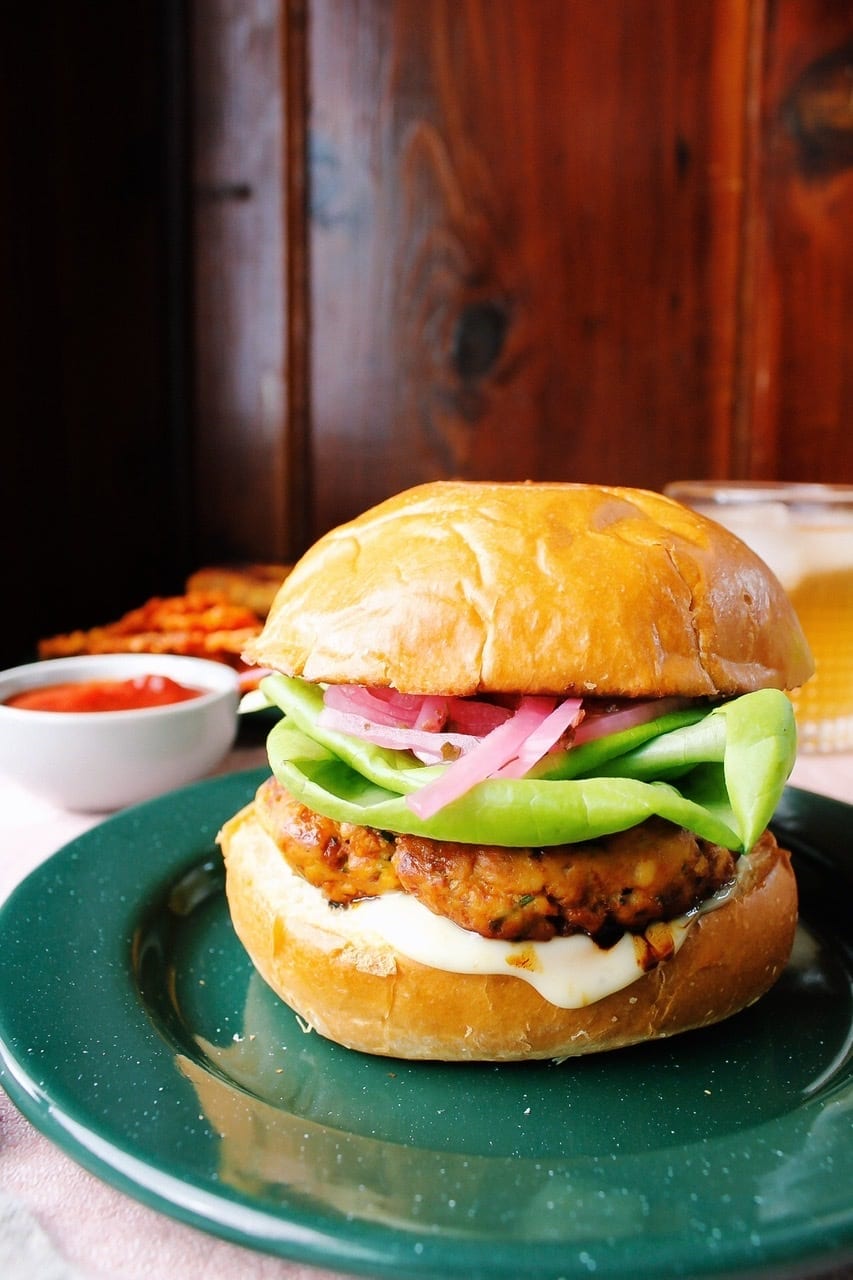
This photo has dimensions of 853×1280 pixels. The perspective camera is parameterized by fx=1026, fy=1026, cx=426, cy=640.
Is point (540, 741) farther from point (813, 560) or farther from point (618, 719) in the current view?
point (813, 560)

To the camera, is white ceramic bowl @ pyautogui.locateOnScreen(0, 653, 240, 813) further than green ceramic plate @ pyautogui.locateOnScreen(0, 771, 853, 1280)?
Yes

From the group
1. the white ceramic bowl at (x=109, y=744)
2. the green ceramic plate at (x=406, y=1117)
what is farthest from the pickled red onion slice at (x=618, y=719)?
the white ceramic bowl at (x=109, y=744)

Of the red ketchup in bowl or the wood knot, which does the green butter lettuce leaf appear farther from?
the wood knot

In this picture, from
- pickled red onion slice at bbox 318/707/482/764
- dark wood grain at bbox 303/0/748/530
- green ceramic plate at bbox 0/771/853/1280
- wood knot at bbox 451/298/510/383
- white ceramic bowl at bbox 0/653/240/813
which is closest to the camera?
green ceramic plate at bbox 0/771/853/1280

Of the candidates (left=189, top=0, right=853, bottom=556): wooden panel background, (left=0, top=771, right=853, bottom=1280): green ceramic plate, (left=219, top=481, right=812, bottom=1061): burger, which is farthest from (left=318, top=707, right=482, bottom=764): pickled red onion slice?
(left=189, top=0, right=853, bottom=556): wooden panel background

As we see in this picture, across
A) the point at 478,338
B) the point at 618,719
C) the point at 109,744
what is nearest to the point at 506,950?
the point at 618,719

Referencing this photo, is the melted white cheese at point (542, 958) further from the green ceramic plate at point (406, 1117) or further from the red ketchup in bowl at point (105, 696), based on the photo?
the red ketchup in bowl at point (105, 696)
